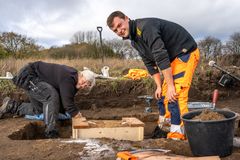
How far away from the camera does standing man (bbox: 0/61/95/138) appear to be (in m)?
4.78

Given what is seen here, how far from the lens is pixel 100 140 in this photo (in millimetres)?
3941

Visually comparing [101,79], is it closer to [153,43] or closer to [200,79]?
[200,79]

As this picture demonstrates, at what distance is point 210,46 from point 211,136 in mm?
10775

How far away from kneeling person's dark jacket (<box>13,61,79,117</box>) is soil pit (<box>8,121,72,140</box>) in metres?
0.62

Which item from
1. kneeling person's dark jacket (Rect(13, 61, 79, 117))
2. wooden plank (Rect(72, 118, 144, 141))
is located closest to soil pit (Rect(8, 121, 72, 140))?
kneeling person's dark jacket (Rect(13, 61, 79, 117))

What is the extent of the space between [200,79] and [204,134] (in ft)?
17.3

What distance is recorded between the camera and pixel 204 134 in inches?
121

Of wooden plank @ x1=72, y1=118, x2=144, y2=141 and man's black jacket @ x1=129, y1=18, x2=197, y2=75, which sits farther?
wooden plank @ x1=72, y1=118, x2=144, y2=141

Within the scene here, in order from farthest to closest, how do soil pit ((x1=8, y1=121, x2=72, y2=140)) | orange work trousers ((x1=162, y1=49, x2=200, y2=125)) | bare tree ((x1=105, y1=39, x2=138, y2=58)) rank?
1. bare tree ((x1=105, y1=39, x2=138, y2=58))
2. soil pit ((x1=8, y1=121, x2=72, y2=140))
3. orange work trousers ((x1=162, y1=49, x2=200, y2=125))

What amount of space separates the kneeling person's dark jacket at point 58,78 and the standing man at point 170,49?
4.10 ft

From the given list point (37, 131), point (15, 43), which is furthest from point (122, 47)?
point (37, 131)

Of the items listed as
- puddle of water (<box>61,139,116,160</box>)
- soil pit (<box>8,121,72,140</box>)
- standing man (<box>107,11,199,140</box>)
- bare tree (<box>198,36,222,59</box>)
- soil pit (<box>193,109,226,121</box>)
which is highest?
bare tree (<box>198,36,222,59</box>)

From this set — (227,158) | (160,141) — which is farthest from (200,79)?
(227,158)

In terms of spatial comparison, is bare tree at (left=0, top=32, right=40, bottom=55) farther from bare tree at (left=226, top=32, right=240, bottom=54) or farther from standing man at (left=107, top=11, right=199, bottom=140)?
standing man at (left=107, top=11, right=199, bottom=140)
